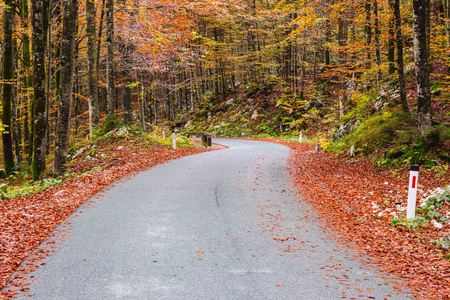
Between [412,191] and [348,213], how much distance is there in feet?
5.19

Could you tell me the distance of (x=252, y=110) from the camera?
117 ft

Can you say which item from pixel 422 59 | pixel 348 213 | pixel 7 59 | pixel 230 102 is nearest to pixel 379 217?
pixel 348 213

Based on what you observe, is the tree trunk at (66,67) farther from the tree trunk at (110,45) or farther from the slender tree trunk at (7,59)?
the tree trunk at (110,45)

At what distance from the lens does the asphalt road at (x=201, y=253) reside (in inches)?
148

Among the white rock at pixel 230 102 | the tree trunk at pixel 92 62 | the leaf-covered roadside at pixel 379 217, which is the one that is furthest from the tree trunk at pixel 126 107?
the white rock at pixel 230 102

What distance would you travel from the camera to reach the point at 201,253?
15.9 ft

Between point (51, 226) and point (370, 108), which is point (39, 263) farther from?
point (370, 108)

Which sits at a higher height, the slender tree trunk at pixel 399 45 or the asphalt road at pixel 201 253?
the slender tree trunk at pixel 399 45

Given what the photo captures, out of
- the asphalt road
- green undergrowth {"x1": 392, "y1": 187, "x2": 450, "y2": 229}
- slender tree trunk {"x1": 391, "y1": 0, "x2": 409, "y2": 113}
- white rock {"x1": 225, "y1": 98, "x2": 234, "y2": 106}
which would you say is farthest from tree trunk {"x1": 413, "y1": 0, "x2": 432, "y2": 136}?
white rock {"x1": 225, "y1": 98, "x2": 234, "y2": 106}

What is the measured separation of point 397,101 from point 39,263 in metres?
14.4

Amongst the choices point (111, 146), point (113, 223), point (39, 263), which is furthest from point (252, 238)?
point (111, 146)

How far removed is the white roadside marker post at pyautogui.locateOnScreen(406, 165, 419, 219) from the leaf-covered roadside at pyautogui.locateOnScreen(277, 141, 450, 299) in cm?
33

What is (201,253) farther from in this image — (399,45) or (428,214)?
(399,45)

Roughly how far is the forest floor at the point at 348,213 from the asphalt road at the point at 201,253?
0.37 metres
